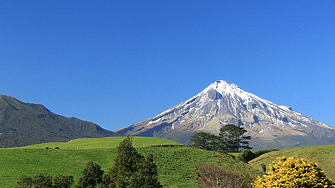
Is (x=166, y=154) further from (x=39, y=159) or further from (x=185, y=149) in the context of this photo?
(x=39, y=159)

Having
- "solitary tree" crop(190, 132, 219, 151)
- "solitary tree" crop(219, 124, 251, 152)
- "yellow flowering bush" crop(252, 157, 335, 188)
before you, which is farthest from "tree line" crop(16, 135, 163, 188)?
"solitary tree" crop(190, 132, 219, 151)

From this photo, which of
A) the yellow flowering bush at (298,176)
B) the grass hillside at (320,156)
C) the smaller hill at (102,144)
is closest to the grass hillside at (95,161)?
the smaller hill at (102,144)

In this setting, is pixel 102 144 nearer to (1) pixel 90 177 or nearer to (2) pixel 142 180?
(1) pixel 90 177

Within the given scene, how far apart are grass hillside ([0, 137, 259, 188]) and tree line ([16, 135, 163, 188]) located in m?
12.3

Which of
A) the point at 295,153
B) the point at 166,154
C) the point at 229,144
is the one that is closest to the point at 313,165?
the point at 166,154

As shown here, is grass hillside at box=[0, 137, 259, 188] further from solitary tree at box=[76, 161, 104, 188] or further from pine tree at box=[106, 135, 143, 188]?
pine tree at box=[106, 135, 143, 188]

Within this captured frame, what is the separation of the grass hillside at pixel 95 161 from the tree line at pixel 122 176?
485 inches

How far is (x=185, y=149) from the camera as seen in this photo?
7450cm

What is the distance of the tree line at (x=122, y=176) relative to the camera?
32375mm

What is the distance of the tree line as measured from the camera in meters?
32.4

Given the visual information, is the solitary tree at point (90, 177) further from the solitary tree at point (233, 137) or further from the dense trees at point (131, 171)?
the solitary tree at point (233, 137)

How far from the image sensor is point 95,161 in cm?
6338

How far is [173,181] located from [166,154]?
18.4 m

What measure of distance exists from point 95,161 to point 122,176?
3121 centimetres
